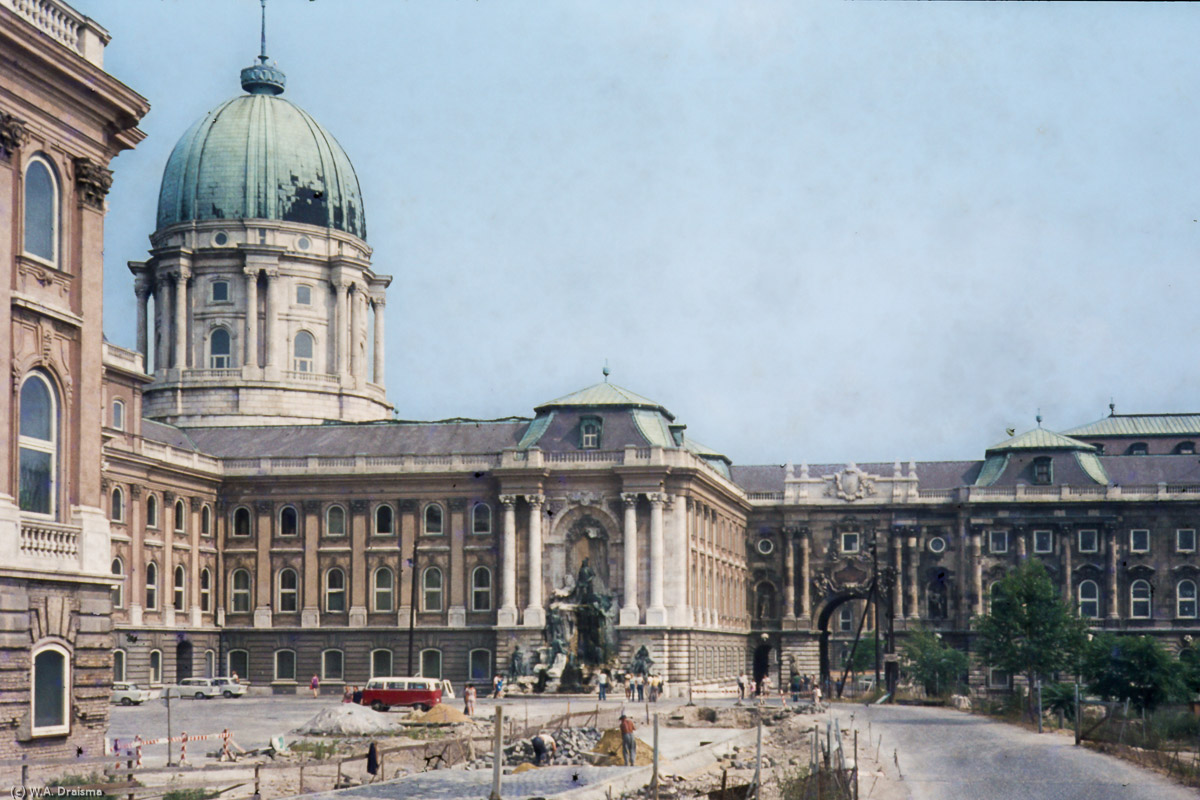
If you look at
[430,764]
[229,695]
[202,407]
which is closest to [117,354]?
[229,695]

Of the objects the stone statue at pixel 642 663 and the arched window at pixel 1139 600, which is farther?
the arched window at pixel 1139 600

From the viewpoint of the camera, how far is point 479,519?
9662 cm

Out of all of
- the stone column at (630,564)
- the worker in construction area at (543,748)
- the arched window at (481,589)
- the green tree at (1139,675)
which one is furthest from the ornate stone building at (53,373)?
the arched window at (481,589)

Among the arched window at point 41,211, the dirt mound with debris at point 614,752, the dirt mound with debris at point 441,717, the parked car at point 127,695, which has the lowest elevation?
the parked car at point 127,695

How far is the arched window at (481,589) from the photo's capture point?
314ft

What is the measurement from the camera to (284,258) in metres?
112

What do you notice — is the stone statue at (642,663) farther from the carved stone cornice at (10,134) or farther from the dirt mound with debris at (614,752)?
the carved stone cornice at (10,134)

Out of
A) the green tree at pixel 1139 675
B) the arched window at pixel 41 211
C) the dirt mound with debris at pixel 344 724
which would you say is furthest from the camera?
the green tree at pixel 1139 675

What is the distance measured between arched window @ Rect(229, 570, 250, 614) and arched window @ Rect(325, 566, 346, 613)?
467 cm

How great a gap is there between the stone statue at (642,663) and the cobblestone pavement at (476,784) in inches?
1862

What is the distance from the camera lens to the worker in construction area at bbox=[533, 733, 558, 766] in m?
43.7

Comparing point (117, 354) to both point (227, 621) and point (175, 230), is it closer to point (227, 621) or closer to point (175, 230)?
point (227, 621)

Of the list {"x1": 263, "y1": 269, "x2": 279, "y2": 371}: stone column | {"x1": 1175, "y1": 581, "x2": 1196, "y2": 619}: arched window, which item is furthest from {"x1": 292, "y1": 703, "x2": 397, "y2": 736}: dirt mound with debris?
{"x1": 1175, "y1": 581, "x2": 1196, "y2": 619}: arched window

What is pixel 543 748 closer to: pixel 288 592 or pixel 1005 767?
pixel 1005 767
